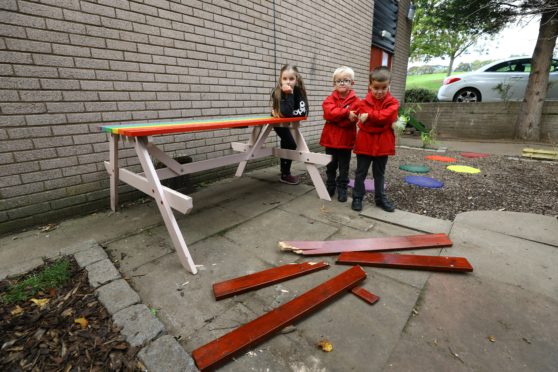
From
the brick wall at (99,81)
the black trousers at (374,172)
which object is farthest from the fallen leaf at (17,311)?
the black trousers at (374,172)

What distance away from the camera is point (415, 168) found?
4.42 m

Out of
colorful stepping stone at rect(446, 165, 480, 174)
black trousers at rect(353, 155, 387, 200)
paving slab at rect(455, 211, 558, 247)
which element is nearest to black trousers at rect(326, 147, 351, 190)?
black trousers at rect(353, 155, 387, 200)

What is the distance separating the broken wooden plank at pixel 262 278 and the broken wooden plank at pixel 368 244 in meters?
0.18

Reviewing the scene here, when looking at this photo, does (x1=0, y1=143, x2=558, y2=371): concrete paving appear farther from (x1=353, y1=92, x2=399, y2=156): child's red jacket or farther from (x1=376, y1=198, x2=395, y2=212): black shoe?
(x1=353, y1=92, x2=399, y2=156): child's red jacket

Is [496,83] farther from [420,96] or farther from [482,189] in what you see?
[482,189]

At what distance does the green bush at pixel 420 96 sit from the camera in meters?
11.5

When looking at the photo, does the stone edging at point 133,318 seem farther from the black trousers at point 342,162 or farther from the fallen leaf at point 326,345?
the black trousers at point 342,162

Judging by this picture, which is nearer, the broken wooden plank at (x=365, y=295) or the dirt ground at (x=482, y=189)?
the broken wooden plank at (x=365, y=295)

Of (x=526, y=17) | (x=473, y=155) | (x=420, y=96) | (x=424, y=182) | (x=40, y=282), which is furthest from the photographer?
(x=420, y=96)

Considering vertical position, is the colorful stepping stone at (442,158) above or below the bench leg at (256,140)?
below

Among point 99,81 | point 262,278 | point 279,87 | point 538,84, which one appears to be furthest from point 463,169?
point 99,81

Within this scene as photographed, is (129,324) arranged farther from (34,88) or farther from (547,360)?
(34,88)

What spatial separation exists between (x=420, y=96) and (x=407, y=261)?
38.9 feet

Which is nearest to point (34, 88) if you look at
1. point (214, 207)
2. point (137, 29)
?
point (137, 29)
